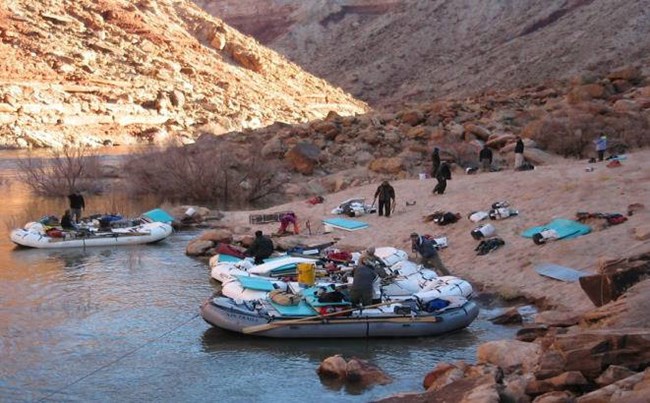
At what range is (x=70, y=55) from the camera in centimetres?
5862

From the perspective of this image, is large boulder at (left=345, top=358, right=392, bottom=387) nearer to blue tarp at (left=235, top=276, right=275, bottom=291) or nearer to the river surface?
the river surface

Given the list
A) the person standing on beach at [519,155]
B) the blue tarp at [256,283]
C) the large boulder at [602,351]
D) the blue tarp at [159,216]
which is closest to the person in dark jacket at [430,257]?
the blue tarp at [256,283]

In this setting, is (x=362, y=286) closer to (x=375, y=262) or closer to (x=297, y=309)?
(x=297, y=309)

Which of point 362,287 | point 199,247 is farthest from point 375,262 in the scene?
point 199,247

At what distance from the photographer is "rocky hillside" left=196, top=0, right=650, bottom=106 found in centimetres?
6072

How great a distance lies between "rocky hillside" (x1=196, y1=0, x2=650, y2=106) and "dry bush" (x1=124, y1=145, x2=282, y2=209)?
93.8 feet

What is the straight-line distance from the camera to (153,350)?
43.3 ft

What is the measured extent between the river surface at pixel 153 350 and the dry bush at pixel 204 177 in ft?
41.0

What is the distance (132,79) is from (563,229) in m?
45.9

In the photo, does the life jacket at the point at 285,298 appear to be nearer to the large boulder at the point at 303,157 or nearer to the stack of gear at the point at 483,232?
the stack of gear at the point at 483,232

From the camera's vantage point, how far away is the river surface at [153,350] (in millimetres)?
11500

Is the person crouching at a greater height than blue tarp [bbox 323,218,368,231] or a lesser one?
lesser

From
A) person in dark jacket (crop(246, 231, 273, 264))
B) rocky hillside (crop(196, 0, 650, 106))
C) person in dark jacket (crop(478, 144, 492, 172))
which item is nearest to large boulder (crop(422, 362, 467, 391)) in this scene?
person in dark jacket (crop(246, 231, 273, 264))

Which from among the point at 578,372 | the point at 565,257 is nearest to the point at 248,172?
the point at 565,257
